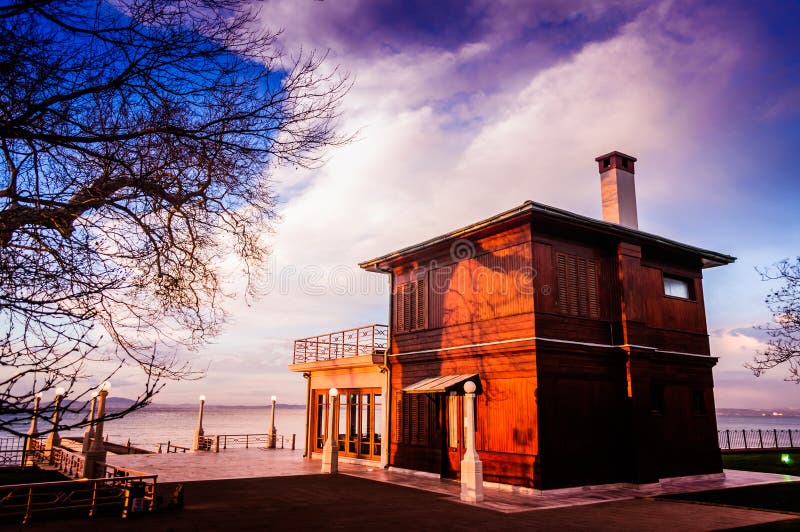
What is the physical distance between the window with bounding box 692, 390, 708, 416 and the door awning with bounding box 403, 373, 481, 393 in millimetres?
7293

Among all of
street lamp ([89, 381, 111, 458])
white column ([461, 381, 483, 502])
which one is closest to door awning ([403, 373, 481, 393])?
white column ([461, 381, 483, 502])

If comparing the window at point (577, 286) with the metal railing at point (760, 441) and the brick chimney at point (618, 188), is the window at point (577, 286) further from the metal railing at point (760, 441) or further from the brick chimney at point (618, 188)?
the metal railing at point (760, 441)

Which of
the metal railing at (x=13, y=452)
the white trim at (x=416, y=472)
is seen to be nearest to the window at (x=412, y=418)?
the white trim at (x=416, y=472)

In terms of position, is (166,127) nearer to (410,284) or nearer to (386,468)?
(410,284)

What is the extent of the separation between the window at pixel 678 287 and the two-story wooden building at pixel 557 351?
37 mm

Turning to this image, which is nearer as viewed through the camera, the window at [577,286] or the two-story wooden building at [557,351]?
the two-story wooden building at [557,351]

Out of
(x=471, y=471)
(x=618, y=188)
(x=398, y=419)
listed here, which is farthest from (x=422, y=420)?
(x=618, y=188)

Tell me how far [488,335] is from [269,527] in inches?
328

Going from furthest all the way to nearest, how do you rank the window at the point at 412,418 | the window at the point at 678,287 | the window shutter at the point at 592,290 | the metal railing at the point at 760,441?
the metal railing at the point at 760,441
the window at the point at 678,287
the window at the point at 412,418
the window shutter at the point at 592,290

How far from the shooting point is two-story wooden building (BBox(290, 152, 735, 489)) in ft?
48.2

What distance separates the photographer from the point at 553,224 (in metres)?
15.6

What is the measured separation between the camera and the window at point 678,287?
712 inches

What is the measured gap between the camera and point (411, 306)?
19.6 m

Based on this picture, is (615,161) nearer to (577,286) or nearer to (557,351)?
(577,286)
